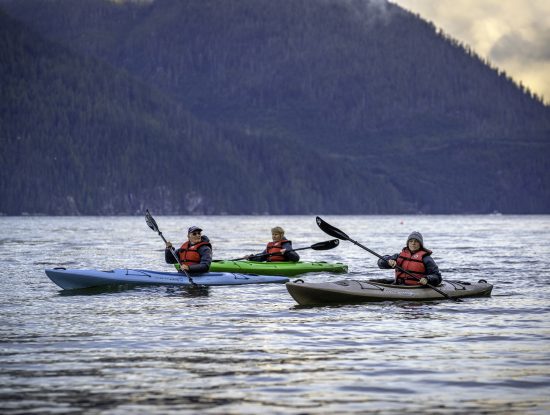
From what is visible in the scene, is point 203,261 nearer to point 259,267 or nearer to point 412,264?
point 259,267

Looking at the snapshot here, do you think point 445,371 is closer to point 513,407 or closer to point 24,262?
point 513,407

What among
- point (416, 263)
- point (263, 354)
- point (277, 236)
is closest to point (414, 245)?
point (416, 263)

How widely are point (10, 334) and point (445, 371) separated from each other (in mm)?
7722

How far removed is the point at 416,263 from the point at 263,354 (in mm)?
7745

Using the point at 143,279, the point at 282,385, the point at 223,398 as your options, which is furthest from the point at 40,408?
the point at 143,279

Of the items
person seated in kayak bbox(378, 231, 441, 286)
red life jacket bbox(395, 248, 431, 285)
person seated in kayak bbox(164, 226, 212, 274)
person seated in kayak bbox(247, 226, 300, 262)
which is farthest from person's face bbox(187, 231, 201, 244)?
red life jacket bbox(395, 248, 431, 285)

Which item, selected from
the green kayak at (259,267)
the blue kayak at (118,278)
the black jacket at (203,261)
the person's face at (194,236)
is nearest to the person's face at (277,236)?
the green kayak at (259,267)

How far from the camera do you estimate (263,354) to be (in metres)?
16.3

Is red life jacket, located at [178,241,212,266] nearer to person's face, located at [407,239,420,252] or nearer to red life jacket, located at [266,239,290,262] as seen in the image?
red life jacket, located at [266,239,290,262]

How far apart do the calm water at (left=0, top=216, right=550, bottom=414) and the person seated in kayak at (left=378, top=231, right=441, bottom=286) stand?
25.0 inches

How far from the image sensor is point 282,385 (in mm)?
13719

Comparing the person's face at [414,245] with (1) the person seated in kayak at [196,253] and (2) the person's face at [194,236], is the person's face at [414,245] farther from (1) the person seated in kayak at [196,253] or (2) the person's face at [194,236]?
(2) the person's face at [194,236]

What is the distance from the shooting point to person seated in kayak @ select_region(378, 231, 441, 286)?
23156 millimetres

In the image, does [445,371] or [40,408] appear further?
[445,371]
